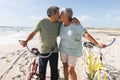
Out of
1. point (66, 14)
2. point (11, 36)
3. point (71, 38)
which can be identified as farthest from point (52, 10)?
point (11, 36)

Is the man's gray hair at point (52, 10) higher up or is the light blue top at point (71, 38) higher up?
the man's gray hair at point (52, 10)

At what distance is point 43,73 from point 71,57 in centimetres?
71

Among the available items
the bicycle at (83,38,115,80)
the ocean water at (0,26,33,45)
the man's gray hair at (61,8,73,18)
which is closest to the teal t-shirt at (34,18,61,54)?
the man's gray hair at (61,8,73,18)

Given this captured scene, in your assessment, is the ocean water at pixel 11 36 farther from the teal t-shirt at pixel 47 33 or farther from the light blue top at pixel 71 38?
the light blue top at pixel 71 38

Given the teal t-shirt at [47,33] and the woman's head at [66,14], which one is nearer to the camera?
the woman's head at [66,14]

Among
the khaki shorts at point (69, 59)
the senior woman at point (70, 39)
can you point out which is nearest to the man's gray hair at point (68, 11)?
the senior woman at point (70, 39)

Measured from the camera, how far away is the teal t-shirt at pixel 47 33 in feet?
18.5

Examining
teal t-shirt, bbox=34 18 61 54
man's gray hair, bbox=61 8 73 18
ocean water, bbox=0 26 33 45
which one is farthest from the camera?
ocean water, bbox=0 26 33 45

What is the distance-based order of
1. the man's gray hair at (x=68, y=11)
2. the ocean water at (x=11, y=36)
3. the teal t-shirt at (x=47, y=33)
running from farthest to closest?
1. the ocean water at (x=11, y=36)
2. the teal t-shirt at (x=47, y=33)
3. the man's gray hair at (x=68, y=11)

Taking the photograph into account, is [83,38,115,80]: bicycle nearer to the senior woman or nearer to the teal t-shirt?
the senior woman

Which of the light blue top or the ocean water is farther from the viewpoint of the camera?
the ocean water

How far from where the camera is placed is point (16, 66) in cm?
934

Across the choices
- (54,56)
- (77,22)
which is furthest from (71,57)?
(77,22)

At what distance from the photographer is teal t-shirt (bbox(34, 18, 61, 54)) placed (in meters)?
5.64
